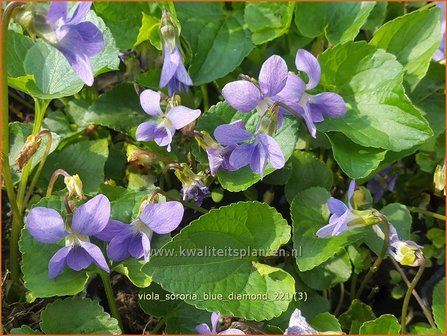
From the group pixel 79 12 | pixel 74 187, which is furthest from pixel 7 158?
pixel 79 12

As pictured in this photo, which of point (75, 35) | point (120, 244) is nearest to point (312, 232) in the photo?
point (120, 244)

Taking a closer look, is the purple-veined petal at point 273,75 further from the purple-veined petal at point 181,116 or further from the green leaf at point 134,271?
the green leaf at point 134,271

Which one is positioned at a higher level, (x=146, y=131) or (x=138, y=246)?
(x=146, y=131)

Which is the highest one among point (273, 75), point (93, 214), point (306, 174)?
point (273, 75)

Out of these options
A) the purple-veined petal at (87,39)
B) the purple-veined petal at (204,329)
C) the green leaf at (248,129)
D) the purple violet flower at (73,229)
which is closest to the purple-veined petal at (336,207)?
the green leaf at (248,129)

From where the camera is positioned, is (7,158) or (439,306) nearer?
(7,158)

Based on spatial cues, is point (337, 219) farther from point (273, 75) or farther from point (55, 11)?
point (55, 11)

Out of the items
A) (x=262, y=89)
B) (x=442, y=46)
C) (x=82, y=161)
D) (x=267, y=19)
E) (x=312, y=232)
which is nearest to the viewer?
(x=262, y=89)

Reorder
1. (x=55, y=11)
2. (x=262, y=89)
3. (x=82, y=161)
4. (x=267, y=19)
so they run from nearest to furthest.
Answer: (x=55, y=11)
(x=262, y=89)
(x=82, y=161)
(x=267, y=19)
